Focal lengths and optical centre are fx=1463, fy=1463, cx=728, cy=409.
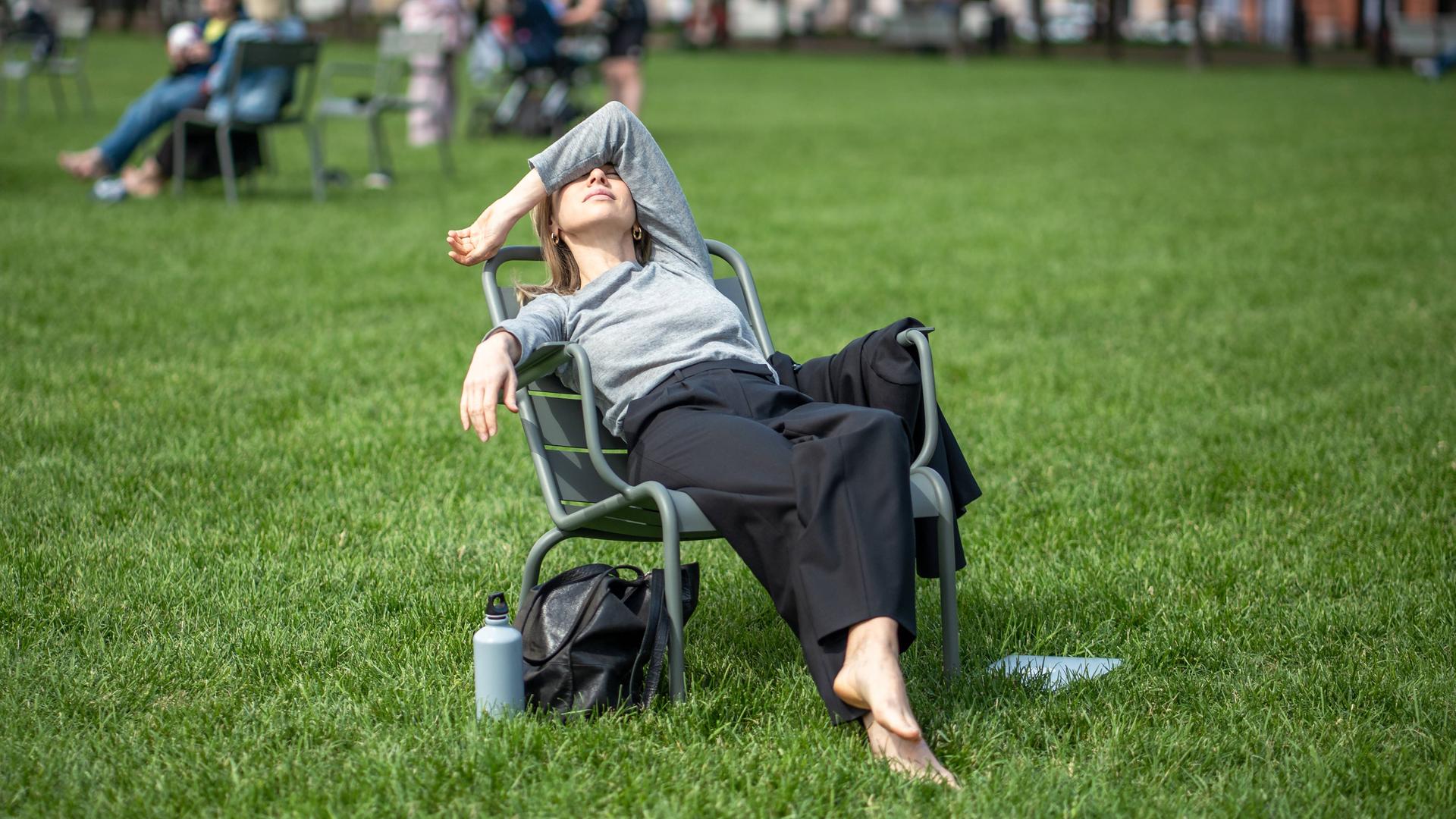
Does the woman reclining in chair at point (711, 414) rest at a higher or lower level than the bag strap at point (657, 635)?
higher

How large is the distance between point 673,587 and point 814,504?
0.37m

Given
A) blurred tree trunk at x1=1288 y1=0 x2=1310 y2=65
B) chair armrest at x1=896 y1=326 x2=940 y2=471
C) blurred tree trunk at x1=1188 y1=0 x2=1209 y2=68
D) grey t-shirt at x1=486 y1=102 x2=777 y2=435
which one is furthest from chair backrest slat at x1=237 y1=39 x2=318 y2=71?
blurred tree trunk at x1=1288 y1=0 x2=1310 y2=65

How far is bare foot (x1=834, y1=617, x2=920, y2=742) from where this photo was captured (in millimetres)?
2605

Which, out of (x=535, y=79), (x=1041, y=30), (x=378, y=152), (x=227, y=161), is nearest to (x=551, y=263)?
(x=227, y=161)

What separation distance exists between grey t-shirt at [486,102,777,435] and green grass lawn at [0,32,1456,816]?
2.22 ft

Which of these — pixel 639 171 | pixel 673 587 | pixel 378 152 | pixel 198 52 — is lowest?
pixel 673 587

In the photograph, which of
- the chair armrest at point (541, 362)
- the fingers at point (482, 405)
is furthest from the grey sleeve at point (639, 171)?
the fingers at point (482, 405)

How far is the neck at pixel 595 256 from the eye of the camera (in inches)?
141

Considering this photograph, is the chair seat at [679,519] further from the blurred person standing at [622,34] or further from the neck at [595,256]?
the blurred person standing at [622,34]

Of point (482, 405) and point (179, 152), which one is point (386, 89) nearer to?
point (179, 152)

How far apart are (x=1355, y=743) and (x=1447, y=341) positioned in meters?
4.39

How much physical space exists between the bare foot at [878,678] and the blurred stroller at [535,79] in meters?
12.7

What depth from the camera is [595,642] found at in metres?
2.95

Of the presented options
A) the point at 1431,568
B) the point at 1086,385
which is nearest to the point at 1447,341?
the point at 1086,385
